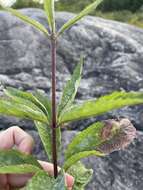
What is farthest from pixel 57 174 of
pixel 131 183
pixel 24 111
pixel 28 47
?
pixel 28 47

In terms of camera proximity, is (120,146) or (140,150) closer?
(120,146)

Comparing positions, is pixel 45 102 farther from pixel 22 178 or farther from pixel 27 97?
pixel 22 178

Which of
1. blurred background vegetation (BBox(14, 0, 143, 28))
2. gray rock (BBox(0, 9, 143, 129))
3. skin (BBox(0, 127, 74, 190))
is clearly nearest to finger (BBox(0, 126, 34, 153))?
skin (BBox(0, 127, 74, 190))

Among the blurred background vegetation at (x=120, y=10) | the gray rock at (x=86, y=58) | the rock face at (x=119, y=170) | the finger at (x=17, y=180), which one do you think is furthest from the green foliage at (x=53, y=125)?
the blurred background vegetation at (x=120, y=10)

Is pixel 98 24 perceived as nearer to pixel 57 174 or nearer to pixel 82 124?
pixel 82 124

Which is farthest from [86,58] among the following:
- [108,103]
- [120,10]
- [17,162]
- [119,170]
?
[120,10]

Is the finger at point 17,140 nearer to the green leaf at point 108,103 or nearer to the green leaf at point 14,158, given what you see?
the green leaf at point 14,158
